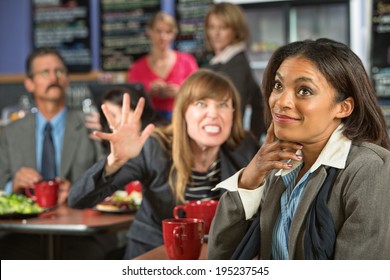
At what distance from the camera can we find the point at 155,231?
1961mm

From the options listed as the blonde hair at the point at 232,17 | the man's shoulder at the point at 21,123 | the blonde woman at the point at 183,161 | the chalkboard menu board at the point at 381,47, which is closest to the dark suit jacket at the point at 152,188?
the blonde woman at the point at 183,161

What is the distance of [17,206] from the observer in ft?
7.08

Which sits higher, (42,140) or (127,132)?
(127,132)

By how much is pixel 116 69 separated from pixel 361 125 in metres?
4.45

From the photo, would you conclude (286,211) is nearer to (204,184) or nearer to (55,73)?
(204,184)

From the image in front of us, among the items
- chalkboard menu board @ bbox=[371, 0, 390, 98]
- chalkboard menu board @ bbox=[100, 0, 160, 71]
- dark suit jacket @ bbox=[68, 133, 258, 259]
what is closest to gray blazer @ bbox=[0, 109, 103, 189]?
dark suit jacket @ bbox=[68, 133, 258, 259]

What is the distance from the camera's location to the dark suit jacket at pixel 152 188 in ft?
6.23

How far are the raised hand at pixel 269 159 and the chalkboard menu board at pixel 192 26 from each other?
4.04 metres

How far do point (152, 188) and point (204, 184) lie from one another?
139 mm

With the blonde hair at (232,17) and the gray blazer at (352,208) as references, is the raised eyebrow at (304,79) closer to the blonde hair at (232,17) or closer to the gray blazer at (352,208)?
the gray blazer at (352,208)

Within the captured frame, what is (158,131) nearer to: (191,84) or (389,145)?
(191,84)

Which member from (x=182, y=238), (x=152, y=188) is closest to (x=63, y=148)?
(x=152, y=188)

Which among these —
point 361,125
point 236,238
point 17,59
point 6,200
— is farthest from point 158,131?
point 17,59

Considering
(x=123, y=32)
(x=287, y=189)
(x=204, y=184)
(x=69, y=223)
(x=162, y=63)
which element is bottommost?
(x=69, y=223)
